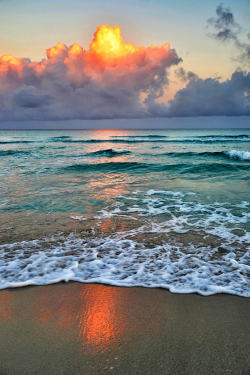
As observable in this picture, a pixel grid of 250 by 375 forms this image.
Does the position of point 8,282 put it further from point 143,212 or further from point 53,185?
point 53,185

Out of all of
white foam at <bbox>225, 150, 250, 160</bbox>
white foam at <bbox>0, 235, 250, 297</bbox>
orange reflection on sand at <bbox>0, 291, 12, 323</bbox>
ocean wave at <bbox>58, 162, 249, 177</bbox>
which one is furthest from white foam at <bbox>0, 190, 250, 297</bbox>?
white foam at <bbox>225, 150, 250, 160</bbox>

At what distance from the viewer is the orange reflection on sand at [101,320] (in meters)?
2.05

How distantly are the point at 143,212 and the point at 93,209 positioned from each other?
1.28m

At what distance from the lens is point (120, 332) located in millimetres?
2123

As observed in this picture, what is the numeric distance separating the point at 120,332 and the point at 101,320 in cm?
24

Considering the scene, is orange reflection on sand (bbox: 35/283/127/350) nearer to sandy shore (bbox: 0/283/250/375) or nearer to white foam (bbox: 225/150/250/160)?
sandy shore (bbox: 0/283/250/375)

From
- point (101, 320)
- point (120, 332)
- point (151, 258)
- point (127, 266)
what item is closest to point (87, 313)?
point (101, 320)

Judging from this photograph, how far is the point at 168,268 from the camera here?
3.28 m

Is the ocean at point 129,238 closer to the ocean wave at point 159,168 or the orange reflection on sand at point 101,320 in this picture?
the orange reflection on sand at point 101,320

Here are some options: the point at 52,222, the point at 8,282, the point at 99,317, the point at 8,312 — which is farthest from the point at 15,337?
the point at 52,222

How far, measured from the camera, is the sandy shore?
1.80 metres

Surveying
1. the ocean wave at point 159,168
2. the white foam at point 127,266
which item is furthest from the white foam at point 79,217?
the ocean wave at point 159,168

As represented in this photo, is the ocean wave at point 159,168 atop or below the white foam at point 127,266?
atop

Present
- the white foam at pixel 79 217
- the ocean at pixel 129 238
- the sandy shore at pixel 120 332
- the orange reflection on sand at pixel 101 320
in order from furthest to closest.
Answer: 1. the white foam at pixel 79 217
2. the ocean at pixel 129 238
3. the orange reflection on sand at pixel 101 320
4. the sandy shore at pixel 120 332
